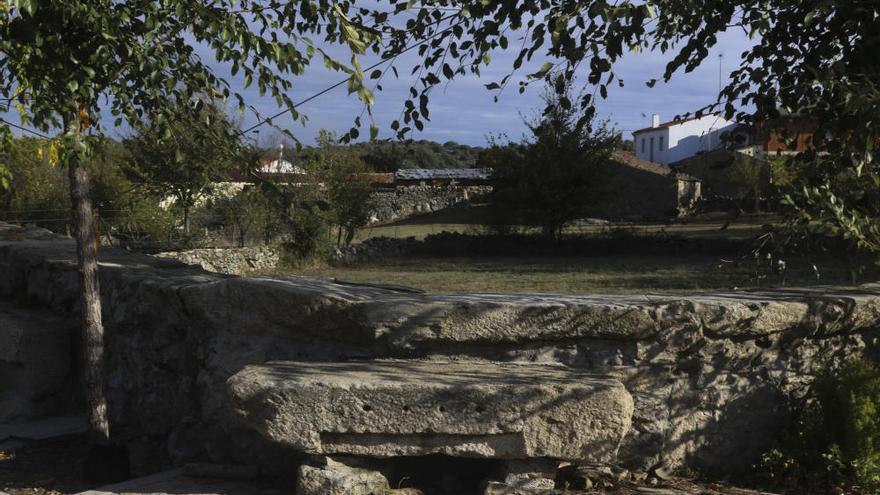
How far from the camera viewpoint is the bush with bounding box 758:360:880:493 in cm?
Result: 366

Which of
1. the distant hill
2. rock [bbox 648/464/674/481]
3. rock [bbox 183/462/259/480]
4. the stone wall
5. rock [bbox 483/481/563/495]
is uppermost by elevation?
the distant hill

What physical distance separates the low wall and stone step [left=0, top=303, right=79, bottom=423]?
1.56 metres

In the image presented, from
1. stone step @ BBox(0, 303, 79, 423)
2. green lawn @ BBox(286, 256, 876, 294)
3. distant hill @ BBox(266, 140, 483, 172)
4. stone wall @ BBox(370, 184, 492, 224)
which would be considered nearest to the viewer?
stone step @ BBox(0, 303, 79, 423)

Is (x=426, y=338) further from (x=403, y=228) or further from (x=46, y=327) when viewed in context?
(x=403, y=228)

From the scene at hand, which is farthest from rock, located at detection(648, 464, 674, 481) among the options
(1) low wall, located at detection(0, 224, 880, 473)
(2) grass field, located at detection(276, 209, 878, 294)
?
(2) grass field, located at detection(276, 209, 878, 294)

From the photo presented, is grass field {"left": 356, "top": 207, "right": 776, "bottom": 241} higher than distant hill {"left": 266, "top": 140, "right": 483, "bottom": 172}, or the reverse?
distant hill {"left": 266, "top": 140, "right": 483, "bottom": 172}

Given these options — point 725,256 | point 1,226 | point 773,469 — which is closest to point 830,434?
point 773,469

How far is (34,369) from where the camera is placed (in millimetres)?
5699

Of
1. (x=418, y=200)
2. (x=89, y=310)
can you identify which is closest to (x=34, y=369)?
(x=89, y=310)

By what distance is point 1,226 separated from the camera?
28.2 feet

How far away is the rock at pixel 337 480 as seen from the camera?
337 centimetres

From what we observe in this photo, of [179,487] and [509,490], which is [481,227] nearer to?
[179,487]

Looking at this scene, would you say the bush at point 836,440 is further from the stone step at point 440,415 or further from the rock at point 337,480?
the rock at point 337,480

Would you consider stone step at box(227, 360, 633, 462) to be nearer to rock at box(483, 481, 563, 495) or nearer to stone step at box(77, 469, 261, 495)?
rock at box(483, 481, 563, 495)
